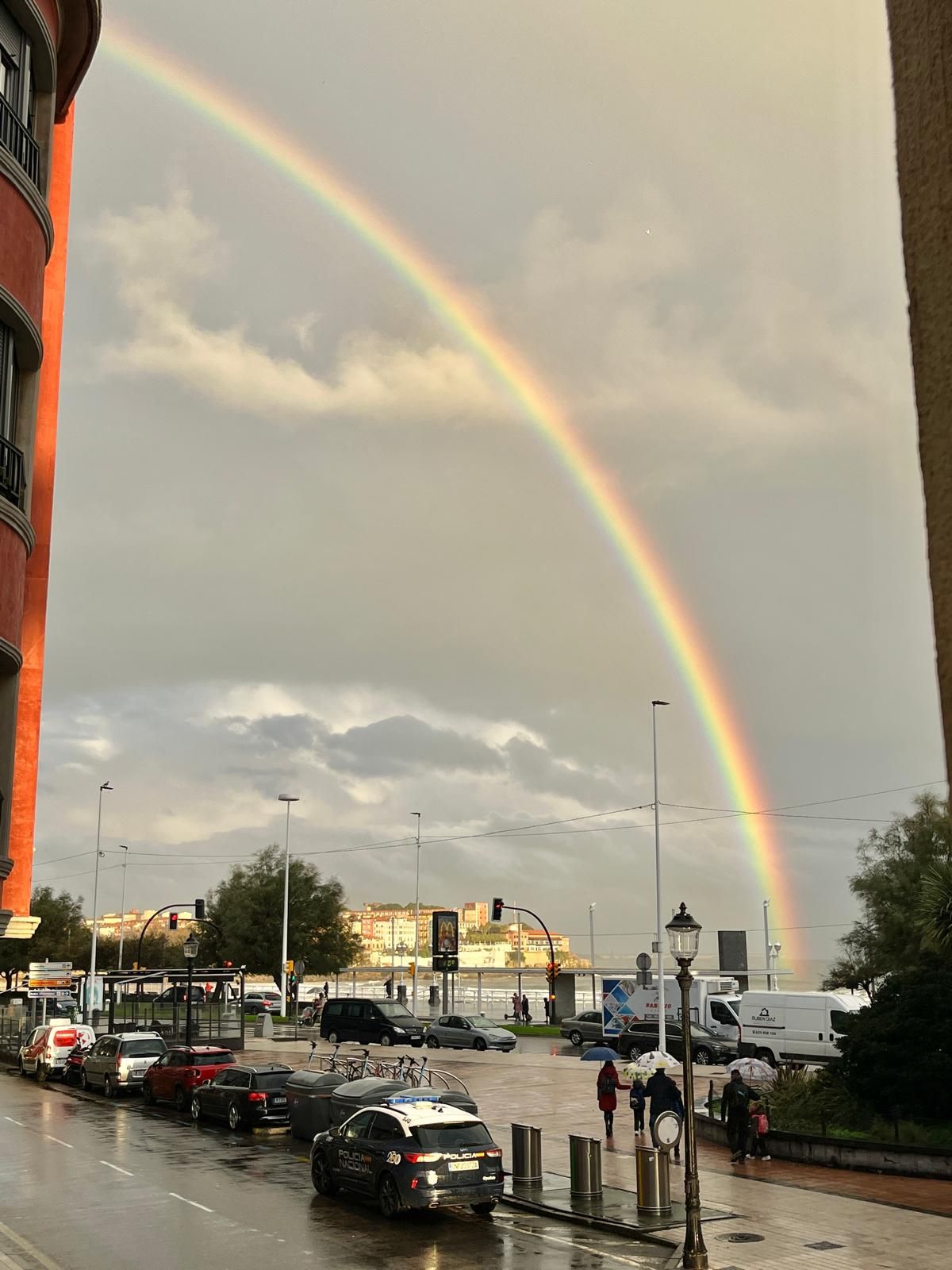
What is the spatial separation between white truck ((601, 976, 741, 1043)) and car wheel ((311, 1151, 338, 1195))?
929 inches

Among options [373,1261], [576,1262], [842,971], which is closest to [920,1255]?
[576,1262]

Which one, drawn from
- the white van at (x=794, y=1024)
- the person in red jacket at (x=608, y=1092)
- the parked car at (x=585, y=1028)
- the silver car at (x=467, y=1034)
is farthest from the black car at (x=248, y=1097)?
the parked car at (x=585, y=1028)

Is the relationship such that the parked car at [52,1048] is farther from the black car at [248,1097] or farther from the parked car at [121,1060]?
the black car at [248,1097]

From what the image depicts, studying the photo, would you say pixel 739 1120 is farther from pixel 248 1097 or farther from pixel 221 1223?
pixel 248 1097

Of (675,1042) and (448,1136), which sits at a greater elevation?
(448,1136)

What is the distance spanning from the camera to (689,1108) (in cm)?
1620

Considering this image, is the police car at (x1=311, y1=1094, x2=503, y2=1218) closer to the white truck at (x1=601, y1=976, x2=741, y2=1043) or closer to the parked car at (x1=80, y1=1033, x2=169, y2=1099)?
the parked car at (x1=80, y1=1033, x2=169, y2=1099)

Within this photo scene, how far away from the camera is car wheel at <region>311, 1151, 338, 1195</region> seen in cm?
2011

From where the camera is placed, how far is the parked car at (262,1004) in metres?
78.9

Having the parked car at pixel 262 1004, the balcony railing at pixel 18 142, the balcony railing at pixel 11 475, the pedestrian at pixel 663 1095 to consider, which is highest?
the balcony railing at pixel 18 142

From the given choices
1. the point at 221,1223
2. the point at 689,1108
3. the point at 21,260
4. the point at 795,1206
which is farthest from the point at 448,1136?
the point at 21,260

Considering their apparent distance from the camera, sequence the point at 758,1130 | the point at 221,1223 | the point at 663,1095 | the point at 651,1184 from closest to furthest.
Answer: the point at 221,1223 < the point at 651,1184 < the point at 758,1130 < the point at 663,1095

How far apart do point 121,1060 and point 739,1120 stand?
20334 millimetres

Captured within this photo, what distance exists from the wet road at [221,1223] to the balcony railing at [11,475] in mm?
9730
